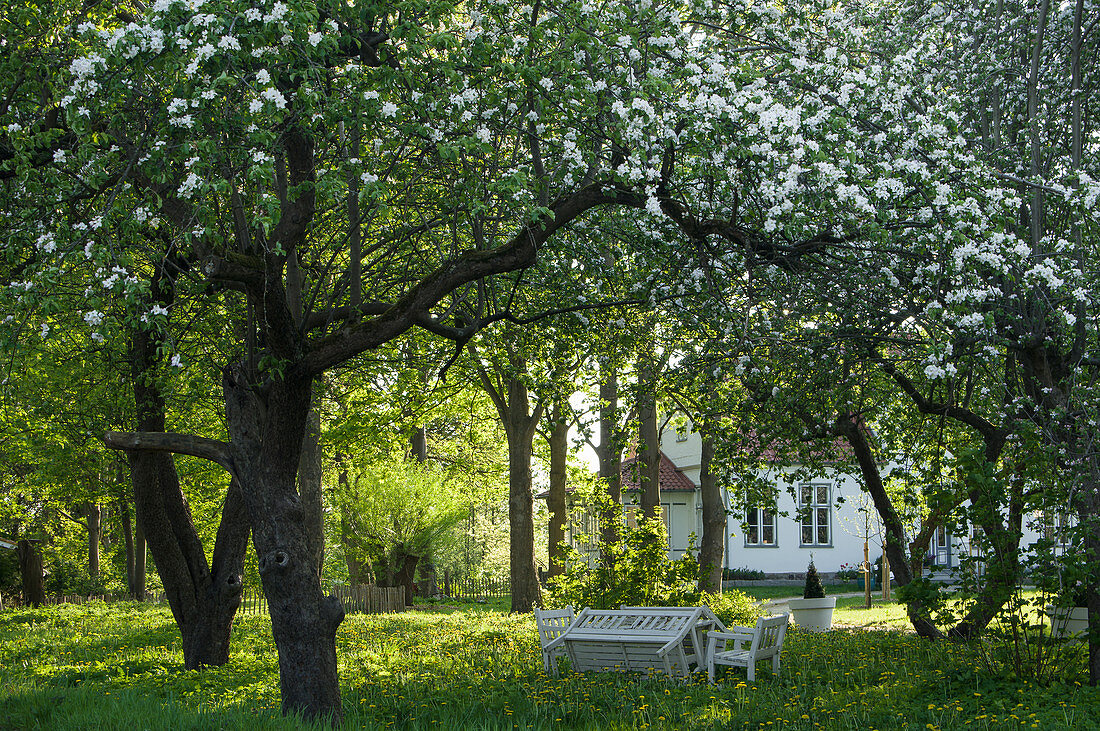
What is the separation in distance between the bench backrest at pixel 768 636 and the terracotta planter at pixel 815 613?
8.11 meters

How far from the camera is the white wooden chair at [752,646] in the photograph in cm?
967

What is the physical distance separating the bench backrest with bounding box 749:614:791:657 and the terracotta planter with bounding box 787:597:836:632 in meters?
8.11

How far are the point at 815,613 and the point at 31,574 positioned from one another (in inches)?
909

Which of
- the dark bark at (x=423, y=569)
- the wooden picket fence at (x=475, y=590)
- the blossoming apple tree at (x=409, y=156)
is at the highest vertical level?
the blossoming apple tree at (x=409, y=156)

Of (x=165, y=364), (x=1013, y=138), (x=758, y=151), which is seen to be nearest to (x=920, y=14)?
(x=1013, y=138)

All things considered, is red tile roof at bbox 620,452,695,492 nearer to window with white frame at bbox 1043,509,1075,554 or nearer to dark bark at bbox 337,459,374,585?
dark bark at bbox 337,459,374,585

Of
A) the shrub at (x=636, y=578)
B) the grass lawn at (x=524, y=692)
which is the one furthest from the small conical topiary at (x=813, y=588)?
the shrub at (x=636, y=578)

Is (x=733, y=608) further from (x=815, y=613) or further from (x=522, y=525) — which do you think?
(x=522, y=525)

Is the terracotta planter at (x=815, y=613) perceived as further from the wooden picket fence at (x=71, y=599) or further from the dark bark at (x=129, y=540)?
the wooden picket fence at (x=71, y=599)

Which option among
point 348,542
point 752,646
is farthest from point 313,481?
point 752,646

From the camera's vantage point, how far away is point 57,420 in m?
16.8

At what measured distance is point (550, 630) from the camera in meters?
11.2

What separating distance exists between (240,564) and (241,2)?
26.0 ft

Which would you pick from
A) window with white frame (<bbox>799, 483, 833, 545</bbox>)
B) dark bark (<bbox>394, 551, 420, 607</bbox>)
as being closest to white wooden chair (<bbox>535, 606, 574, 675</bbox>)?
dark bark (<bbox>394, 551, 420, 607</bbox>)
